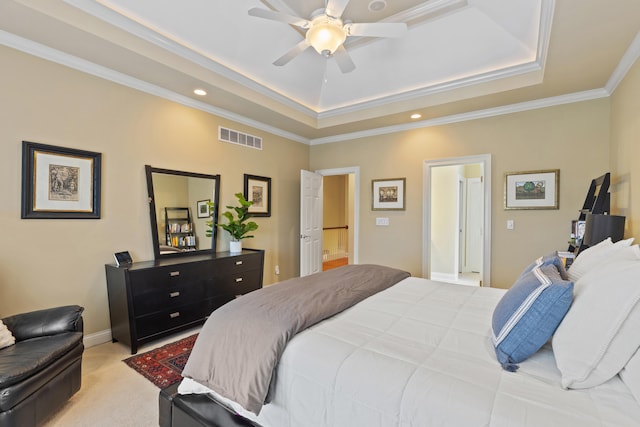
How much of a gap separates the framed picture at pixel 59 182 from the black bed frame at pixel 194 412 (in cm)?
202

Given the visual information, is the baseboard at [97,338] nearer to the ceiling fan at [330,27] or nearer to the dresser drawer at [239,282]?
the dresser drawer at [239,282]

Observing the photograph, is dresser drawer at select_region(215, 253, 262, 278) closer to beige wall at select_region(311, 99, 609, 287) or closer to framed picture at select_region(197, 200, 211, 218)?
framed picture at select_region(197, 200, 211, 218)

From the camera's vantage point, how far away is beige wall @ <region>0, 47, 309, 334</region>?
2.41 meters

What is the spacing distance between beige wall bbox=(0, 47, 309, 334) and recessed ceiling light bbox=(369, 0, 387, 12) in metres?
2.33

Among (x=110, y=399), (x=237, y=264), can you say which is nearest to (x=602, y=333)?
(x=110, y=399)

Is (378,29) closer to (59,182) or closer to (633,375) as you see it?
(633,375)

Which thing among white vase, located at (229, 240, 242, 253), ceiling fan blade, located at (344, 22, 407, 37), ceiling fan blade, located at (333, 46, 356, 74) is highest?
ceiling fan blade, located at (344, 22, 407, 37)

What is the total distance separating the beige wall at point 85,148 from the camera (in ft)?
7.89

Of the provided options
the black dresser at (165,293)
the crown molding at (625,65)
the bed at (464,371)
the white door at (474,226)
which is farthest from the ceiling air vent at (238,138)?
the white door at (474,226)

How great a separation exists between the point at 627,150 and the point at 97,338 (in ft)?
17.4

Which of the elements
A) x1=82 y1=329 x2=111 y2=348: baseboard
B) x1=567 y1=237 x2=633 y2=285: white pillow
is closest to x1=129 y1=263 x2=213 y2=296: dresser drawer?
x1=82 y1=329 x2=111 y2=348: baseboard

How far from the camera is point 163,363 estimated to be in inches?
99.0

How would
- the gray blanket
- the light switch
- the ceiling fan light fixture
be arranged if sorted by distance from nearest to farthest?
the gray blanket < the ceiling fan light fixture < the light switch

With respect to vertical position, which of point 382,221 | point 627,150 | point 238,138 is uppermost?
point 238,138
